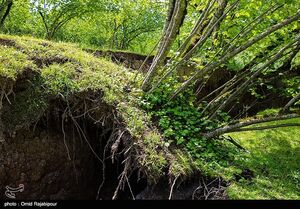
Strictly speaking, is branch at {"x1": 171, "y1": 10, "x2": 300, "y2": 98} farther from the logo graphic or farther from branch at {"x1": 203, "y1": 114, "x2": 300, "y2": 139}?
the logo graphic

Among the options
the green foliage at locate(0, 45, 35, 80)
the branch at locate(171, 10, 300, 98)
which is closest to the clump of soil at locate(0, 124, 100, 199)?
the green foliage at locate(0, 45, 35, 80)

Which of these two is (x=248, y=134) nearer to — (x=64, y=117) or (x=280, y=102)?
(x=280, y=102)

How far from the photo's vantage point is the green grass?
4523 mm

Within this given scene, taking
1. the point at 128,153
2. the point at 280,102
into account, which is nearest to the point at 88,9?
the point at 280,102

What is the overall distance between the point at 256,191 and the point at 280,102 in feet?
21.8

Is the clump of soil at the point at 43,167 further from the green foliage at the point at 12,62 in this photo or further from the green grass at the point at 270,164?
the green grass at the point at 270,164

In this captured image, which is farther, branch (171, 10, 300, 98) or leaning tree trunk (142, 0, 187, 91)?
leaning tree trunk (142, 0, 187, 91)

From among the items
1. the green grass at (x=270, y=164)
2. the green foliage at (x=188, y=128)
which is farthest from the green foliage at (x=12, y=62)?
the green grass at (x=270, y=164)

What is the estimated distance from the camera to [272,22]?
641 centimetres

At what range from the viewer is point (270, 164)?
5941 mm

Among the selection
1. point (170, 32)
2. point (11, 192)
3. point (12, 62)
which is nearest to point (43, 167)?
point (11, 192)

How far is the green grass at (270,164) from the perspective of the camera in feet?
14.8

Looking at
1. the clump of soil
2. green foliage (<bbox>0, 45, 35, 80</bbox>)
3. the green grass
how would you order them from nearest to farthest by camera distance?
the green grass < green foliage (<bbox>0, 45, 35, 80</bbox>) < the clump of soil

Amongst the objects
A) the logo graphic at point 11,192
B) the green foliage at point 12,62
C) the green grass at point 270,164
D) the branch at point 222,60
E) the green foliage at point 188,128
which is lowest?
the logo graphic at point 11,192
